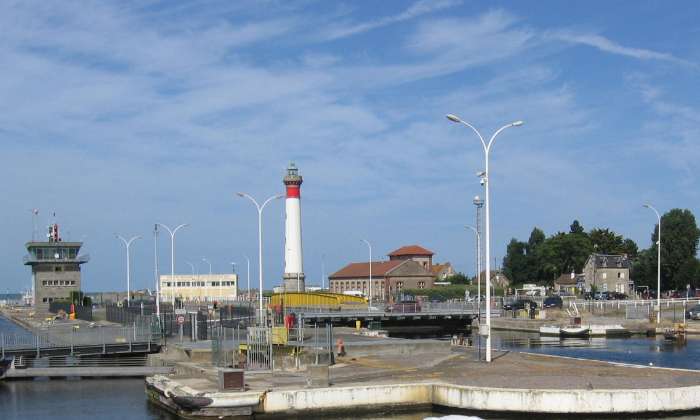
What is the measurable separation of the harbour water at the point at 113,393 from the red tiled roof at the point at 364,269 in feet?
253

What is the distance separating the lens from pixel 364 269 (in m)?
141

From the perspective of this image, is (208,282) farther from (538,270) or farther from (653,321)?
(653,321)

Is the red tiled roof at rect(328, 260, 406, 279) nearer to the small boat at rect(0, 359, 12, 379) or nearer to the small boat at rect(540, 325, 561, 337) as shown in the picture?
the small boat at rect(540, 325, 561, 337)

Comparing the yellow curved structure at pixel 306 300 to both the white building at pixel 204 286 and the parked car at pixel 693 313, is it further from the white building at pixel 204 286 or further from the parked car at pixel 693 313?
the white building at pixel 204 286

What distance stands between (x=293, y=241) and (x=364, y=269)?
5068 cm

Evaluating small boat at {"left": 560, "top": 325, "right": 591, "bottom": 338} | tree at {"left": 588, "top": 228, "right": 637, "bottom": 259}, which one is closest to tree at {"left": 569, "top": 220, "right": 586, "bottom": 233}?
tree at {"left": 588, "top": 228, "right": 637, "bottom": 259}

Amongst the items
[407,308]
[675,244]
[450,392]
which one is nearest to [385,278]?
[675,244]

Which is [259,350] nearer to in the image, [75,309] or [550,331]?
[550,331]

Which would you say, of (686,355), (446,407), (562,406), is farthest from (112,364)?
(686,355)

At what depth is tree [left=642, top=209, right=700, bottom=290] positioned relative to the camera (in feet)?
398

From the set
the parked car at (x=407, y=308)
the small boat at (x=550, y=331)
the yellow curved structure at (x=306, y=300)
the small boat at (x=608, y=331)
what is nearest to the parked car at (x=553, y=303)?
the small boat at (x=550, y=331)

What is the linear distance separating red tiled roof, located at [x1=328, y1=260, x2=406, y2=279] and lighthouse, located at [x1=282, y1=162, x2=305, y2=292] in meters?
44.4

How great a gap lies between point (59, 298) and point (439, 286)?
195 feet

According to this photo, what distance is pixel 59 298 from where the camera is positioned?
4262 inches
